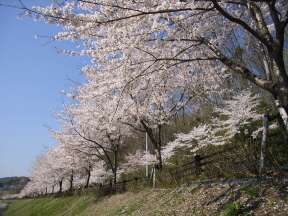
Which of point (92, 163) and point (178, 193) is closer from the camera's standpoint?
point (178, 193)

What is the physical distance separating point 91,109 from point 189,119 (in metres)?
9.66

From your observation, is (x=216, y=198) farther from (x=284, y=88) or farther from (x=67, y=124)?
(x=67, y=124)

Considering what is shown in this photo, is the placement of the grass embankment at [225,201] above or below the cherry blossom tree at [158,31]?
below

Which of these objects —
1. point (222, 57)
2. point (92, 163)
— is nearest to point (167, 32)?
point (222, 57)

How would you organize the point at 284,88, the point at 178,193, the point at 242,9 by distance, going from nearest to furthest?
the point at 284,88 < the point at 242,9 < the point at 178,193

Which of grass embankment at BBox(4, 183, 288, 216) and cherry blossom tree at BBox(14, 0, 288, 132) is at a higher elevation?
cherry blossom tree at BBox(14, 0, 288, 132)

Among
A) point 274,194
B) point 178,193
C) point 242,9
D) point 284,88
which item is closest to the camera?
point 284,88

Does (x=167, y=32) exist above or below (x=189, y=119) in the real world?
below

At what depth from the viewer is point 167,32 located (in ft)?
21.8

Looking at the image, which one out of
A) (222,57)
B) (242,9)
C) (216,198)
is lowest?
(216,198)

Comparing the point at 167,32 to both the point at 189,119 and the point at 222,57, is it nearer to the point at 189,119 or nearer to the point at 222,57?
the point at 222,57

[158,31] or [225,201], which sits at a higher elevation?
[158,31]

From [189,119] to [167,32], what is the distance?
18.7 meters

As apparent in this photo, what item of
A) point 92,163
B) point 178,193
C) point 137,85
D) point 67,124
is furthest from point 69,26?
point 92,163
